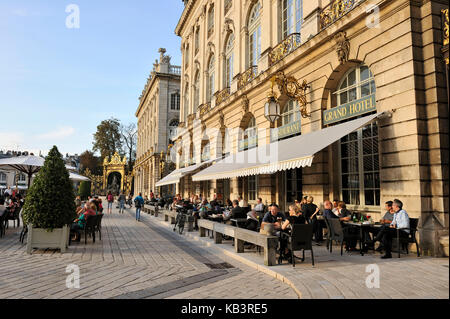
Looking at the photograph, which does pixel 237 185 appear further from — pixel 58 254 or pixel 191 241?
pixel 58 254

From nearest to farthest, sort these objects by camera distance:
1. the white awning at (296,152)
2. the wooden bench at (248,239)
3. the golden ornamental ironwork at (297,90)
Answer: the wooden bench at (248,239), the white awning at (296,152), the golden ornamental ironwork at (297,90)

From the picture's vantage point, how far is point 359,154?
9539mm

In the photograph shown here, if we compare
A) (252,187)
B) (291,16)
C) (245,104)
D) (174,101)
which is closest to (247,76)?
(245,104)

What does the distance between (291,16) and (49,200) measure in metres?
11.1

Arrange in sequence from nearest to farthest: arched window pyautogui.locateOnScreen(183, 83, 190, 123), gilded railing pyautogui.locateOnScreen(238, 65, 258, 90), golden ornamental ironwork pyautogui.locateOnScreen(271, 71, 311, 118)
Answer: golden ornamental ironwork pyautogui.locateOnScreen(271, 71, 311, 118) → gilded railing pyautogui.locateOnScreen(238, 65, 258, 90) → arched window pyautogui.locateOnScreen(183, 83, 190, 123)

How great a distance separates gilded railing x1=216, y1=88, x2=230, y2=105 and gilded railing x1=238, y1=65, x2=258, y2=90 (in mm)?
1858

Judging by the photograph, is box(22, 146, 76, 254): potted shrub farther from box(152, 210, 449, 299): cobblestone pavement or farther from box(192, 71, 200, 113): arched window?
box(192, 71, 200, 113): arched window

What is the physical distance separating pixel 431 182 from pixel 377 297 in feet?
13.9

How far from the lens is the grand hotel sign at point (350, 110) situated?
28.9ft

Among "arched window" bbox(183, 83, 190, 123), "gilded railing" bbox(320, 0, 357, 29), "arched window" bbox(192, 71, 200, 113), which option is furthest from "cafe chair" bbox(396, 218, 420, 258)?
"arched window" bbox(183, 83, 190, 123)

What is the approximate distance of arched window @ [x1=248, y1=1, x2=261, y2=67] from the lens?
16188 millimetres

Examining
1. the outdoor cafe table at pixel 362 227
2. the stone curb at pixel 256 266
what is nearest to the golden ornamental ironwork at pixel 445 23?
the outdoor cafe table at pixel 362 227

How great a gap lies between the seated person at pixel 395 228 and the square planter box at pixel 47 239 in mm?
7162

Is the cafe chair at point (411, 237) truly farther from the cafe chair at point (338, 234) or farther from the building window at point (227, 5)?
the building window at point (227, 5)
